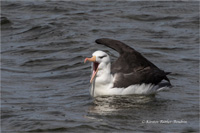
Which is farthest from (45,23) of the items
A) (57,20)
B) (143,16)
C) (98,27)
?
(143,16)

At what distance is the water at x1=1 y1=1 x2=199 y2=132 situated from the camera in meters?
9.74

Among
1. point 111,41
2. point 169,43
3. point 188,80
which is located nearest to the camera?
point 111,41

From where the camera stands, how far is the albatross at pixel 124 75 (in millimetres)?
11461

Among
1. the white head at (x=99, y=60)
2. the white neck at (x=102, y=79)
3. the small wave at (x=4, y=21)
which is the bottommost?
the small wave at (x=4, y=21)

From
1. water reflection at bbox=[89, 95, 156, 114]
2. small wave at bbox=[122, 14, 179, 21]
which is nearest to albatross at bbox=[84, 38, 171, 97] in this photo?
water reflection at bbox=[89, 95, 156, 114]

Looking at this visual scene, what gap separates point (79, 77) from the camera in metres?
13.9

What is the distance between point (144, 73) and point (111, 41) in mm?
1123

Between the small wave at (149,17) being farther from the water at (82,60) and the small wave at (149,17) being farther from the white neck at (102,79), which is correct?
the white neck at (102,79)

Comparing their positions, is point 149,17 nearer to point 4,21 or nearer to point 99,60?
point 4,21

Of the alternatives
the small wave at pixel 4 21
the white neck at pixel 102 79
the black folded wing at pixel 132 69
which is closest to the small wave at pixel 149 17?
the small wave at pixel 4 21

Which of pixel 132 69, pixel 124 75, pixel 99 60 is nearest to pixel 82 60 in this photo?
pixel 132 69

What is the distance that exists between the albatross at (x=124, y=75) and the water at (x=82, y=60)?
0.63ft

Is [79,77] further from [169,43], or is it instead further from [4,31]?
[4,31]

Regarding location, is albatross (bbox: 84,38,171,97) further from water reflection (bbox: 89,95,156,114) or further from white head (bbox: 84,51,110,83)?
water reflection (bbox: 89,95,156,114)
